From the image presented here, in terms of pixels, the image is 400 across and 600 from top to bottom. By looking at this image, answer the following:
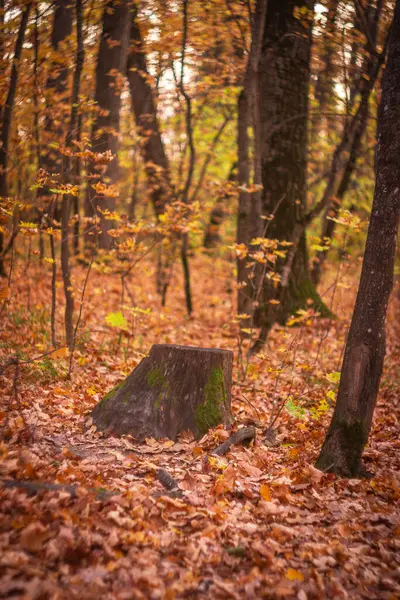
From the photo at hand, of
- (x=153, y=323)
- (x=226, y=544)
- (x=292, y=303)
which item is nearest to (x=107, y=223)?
(x=153, y=323)

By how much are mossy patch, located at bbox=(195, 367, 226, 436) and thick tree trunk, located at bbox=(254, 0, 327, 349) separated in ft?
13.1

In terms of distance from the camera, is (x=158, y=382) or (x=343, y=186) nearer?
(x=158, y=382)

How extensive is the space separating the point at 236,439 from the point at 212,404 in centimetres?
45

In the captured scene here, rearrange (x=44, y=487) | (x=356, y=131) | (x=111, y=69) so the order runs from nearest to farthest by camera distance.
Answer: (x=44, y=487)
(x=111, y=69)
(x=356, y=131)

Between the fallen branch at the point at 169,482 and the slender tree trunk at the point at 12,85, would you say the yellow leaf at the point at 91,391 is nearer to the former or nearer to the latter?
the fallen branch at the point at 169,482

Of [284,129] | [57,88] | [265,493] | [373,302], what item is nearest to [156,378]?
[265,493]

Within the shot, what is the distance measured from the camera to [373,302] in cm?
402

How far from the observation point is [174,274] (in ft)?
53.5

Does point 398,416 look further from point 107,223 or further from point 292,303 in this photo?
point 107,223

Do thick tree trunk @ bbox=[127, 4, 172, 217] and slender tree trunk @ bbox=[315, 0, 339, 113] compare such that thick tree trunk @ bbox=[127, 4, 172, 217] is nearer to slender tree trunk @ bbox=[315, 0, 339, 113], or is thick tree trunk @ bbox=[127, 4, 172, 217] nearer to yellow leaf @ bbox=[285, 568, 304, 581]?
slender tree trunk @ bbox=[315, 0, 339, 113]

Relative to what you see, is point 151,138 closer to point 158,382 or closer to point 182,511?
point 158,382

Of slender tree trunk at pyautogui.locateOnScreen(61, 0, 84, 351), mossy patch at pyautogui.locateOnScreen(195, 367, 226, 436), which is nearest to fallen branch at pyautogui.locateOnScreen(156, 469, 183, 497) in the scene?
mossy patch at pyautogui.locateOnScreen(195, 367, 226, 436)

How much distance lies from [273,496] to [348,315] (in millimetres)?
8777

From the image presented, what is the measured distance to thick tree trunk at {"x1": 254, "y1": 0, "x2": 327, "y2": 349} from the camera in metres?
9.08
